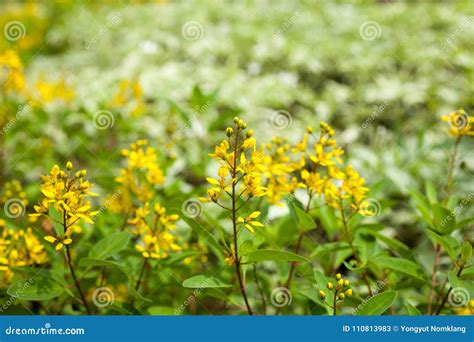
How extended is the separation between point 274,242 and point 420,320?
516mm

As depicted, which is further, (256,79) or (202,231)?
(256,79)

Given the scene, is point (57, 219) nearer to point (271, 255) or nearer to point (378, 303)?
point (271, 255)

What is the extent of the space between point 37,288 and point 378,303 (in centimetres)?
93

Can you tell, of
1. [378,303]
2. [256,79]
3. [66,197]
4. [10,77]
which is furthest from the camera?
[256,79]

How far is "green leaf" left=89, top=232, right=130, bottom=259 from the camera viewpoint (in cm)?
158

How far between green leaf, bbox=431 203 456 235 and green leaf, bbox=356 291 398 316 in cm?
30

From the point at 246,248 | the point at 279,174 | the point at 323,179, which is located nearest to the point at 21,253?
the point at 246,248

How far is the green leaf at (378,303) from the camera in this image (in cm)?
148

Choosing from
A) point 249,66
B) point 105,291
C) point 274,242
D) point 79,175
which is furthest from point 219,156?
point 249,66

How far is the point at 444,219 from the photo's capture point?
169 centimetres

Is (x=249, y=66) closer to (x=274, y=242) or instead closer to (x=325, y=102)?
(x=325, y=102)

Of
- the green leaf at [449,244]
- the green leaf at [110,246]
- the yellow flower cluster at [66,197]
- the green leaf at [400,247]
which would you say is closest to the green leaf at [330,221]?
the green leaf at [400,247]

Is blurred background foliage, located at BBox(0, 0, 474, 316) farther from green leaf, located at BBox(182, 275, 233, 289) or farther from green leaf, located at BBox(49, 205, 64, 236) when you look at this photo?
green leaf, located at BBox(182, 275, 233, 289)

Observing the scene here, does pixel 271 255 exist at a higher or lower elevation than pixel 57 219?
lower
